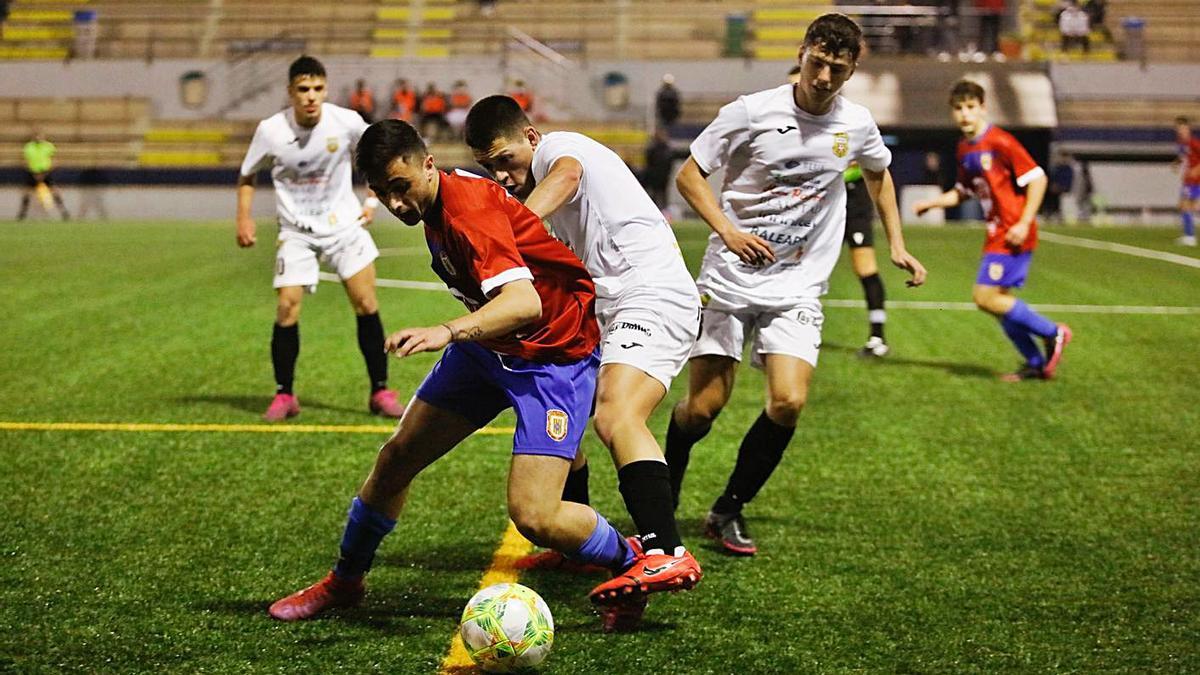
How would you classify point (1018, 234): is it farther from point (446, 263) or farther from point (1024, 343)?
point (446, 263)

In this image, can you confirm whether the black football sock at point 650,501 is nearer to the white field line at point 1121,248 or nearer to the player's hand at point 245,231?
the player's hand at point 245,231

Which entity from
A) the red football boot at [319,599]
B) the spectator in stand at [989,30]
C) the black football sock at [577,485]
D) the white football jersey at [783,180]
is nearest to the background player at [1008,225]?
the white football jersey at [783,180]

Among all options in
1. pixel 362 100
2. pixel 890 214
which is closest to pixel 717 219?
pixel 890 214

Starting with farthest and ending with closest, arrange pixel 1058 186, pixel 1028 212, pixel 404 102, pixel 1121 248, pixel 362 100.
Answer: pixel 404 102 → pixel 362 100 → pixel 1058 186 → pixel 1121 248 → pixel 1028 212

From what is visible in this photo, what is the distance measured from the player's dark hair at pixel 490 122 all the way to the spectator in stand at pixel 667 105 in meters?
28.7

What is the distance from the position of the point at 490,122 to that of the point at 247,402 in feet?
16.1

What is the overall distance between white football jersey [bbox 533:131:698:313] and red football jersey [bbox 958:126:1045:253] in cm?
587

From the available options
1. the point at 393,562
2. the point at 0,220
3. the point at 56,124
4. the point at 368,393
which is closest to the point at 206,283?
the point at 368,393

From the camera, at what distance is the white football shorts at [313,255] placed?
8594mm

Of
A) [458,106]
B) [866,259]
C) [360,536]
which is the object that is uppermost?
[360,536]

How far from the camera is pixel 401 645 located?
4.42 metres

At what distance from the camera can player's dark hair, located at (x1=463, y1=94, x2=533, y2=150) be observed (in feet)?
15.4

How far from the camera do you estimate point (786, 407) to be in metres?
5.68

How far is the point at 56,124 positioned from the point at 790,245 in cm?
3543
